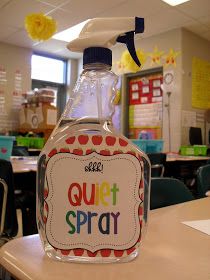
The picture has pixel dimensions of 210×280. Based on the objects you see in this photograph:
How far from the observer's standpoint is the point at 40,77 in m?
6.01

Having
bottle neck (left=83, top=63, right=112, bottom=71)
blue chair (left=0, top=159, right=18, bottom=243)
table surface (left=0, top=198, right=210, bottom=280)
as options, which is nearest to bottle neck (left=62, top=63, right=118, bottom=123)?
bottle neck (left=83, top=63, right=112, bottom=71)

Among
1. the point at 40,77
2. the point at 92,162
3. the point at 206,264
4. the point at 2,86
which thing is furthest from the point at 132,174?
the point at 40,77

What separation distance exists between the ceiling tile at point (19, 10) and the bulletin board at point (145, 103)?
6.64 ft

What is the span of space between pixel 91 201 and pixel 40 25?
2.83m

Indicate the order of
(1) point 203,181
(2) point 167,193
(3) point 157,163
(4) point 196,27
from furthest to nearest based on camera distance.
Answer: (4) point 196,27
(3) point 157,163
(1) point 203,181
(2) point 167,193

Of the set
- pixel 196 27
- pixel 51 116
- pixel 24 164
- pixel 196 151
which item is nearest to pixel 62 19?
pixel 51 116

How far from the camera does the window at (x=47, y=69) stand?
5.92m

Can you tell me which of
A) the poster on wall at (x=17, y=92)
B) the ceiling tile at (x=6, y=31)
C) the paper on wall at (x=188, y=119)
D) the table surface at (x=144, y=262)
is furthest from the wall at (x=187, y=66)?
the table surface at (x=144, y=262)

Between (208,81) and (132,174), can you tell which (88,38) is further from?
(208,81)

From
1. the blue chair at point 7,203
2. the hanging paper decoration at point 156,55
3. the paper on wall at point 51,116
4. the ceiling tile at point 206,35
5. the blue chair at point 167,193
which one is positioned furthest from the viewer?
the paper on wall at point 51,116

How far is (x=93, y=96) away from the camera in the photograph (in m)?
0.50

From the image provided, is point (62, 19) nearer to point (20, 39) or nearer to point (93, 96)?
point (20, 39)

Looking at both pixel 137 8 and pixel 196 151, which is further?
pixel 196 151

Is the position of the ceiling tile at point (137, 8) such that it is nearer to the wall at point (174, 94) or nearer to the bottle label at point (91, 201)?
the wall at point (174, 94)
